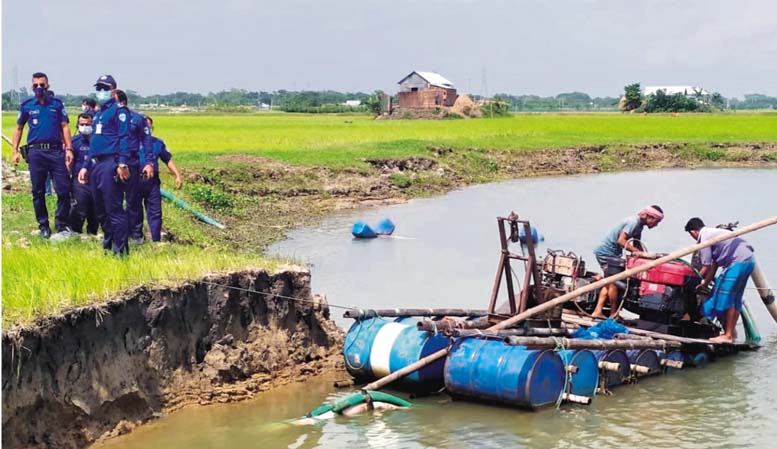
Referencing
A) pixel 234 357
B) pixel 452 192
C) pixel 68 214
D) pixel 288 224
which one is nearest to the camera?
pixel 234 357

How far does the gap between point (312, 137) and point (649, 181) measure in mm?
14421

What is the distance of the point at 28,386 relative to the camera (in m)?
7.91

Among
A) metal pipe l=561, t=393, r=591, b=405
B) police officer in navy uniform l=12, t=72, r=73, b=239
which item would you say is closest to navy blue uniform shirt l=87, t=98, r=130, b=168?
police officer in navy uniform l=12, t=72, r=73, b=239

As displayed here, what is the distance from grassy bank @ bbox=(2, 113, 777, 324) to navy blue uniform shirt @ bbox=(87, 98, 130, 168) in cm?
117

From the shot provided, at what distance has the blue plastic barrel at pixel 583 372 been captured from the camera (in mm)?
9852

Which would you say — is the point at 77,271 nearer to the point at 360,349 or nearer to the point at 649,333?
the point at 360,349

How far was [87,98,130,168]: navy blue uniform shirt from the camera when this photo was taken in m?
11.4

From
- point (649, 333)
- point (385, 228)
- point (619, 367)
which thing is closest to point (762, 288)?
point (649, 333)

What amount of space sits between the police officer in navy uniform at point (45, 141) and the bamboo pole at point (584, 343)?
21.6 feet

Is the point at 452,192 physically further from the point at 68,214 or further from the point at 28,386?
the point at 28,386

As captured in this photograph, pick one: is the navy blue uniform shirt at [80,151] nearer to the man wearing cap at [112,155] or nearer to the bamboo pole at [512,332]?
the man wearing cap at [112,155]

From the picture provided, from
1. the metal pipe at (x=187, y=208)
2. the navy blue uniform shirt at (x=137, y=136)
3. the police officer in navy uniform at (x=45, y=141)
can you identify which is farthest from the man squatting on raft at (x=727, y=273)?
the metal pipe at (x=187, y=208)

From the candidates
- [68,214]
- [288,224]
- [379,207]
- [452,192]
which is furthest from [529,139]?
[68,214]

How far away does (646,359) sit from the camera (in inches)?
428
